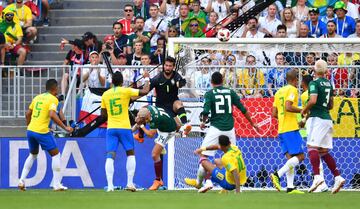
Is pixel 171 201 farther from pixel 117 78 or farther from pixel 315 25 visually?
pixel 315 25

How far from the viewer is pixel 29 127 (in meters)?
24.8

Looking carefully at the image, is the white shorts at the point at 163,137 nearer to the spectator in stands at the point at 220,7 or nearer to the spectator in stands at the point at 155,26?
the spectator in stands at the point at 155,26

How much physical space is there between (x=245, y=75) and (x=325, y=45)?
1.74 m

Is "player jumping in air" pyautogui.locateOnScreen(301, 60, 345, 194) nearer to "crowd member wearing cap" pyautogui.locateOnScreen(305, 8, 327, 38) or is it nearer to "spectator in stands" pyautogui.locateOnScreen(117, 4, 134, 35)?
"crowd member wearing cap" pyautogui.locateOnScreen(305, 8, 327, 38)

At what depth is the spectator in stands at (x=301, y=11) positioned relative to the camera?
3009 centimetres

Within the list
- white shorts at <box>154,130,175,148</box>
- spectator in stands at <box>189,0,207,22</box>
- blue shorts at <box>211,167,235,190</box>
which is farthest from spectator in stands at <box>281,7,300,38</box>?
blue shorts at <box>211,167,235,190</box>

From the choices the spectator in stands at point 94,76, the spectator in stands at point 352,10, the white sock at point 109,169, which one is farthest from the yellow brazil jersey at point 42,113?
the spectator in stands at point 352,10

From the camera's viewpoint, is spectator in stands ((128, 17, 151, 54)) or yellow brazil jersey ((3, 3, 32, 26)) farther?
yellow brazil jersey ((3, 3, 32, 26))

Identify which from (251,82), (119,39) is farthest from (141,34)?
(251,82)

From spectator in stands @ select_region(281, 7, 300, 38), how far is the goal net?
2.60 m

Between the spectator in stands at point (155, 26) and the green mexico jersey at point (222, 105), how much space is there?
7723mm

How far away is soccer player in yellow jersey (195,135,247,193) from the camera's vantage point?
2181 cm

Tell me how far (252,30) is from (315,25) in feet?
4.62

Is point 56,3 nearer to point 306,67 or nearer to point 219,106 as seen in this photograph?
point 306,67
